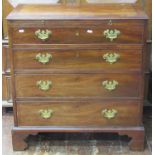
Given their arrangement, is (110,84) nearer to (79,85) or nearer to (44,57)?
(79,85)

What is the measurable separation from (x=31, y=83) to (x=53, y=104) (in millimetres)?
203

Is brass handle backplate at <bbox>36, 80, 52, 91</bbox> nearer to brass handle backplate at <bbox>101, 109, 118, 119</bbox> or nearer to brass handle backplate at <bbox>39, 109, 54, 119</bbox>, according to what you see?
brass handle backplate at <bbox>39, 109, 54, 119</bbox>

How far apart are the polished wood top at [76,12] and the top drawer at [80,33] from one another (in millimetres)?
45

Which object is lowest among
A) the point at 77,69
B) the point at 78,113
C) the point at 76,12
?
the point at 78,113

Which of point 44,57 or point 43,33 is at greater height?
point 43,33

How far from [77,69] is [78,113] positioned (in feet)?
1.01

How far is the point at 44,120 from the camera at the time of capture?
243 centimetres

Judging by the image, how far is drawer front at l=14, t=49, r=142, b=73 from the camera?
7.47ft

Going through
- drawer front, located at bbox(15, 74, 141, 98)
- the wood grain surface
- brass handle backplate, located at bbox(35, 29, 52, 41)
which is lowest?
drawer front, located at bbox(15, 74, 141, 98)

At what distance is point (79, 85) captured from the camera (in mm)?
2352

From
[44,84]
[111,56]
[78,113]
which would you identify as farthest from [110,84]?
[44,84]

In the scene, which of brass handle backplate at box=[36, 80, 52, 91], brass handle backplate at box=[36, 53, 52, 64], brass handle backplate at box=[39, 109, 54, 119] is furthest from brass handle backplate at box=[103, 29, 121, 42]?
brass handle backplate at box=[39, 109, 54, 119]

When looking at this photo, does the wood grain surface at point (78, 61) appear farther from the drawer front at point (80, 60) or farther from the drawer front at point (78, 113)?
the drawer front at point (78, 113)

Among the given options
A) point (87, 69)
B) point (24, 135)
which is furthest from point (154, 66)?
point (24, 135)
